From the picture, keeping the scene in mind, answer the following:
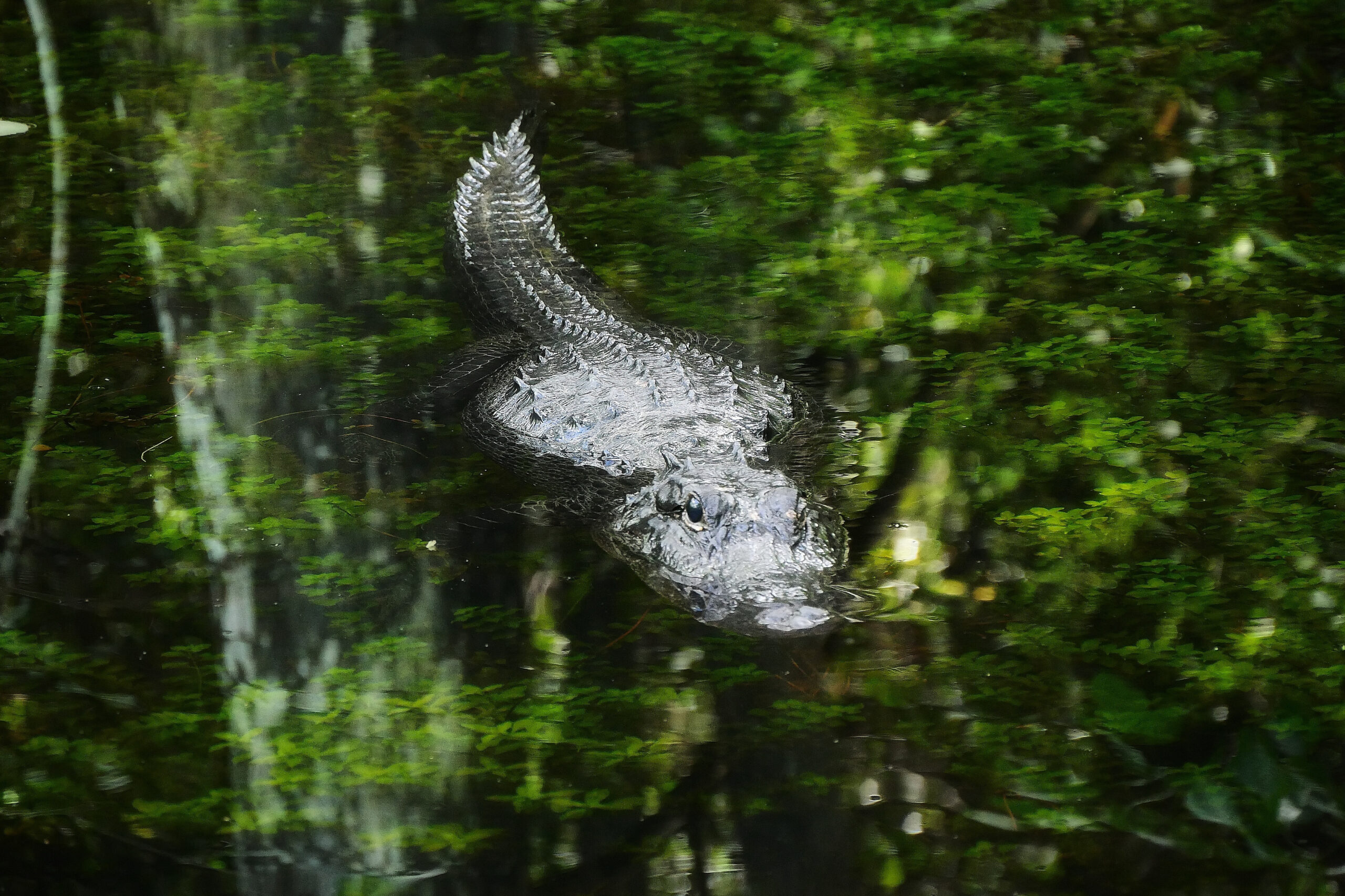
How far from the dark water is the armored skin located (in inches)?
5.8

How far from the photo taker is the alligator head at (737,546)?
2.65m

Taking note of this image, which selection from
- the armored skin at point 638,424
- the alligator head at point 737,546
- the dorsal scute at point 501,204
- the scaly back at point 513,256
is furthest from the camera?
the dorsal scute at point 501,204

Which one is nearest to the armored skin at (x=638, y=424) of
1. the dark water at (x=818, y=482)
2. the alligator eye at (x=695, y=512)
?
the alligator eye at (x=695, y=512)

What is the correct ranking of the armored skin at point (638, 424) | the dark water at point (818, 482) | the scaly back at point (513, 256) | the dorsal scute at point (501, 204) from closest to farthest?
the dark water at point (818, 482), the armored skin at point (638, 424), the scaly back at point (513, 256), the dorsal scute at point (501, 204)

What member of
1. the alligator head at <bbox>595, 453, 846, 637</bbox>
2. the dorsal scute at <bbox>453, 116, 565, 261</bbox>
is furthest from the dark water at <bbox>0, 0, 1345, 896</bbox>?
the dorsal scute at <bbox>453, 116, 565, 261</bbox>

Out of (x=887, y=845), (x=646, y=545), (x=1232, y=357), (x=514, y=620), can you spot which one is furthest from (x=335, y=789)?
(x=1232, y=357)

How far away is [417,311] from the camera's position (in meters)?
4.13

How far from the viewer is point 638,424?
3.30 meters

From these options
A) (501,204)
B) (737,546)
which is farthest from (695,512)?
(501,204)

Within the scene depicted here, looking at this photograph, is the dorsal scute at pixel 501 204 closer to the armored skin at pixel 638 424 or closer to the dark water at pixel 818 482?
the armored skin at pixel 638 424

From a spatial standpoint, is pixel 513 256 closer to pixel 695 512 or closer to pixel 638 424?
pixel 638 424

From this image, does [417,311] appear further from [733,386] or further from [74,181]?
[74,181]

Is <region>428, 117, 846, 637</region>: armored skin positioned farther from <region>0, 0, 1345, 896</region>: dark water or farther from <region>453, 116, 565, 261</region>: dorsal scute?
<region>0, 0, 1345, 896</region>: dark water

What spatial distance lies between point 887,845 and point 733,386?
1.56 meters
